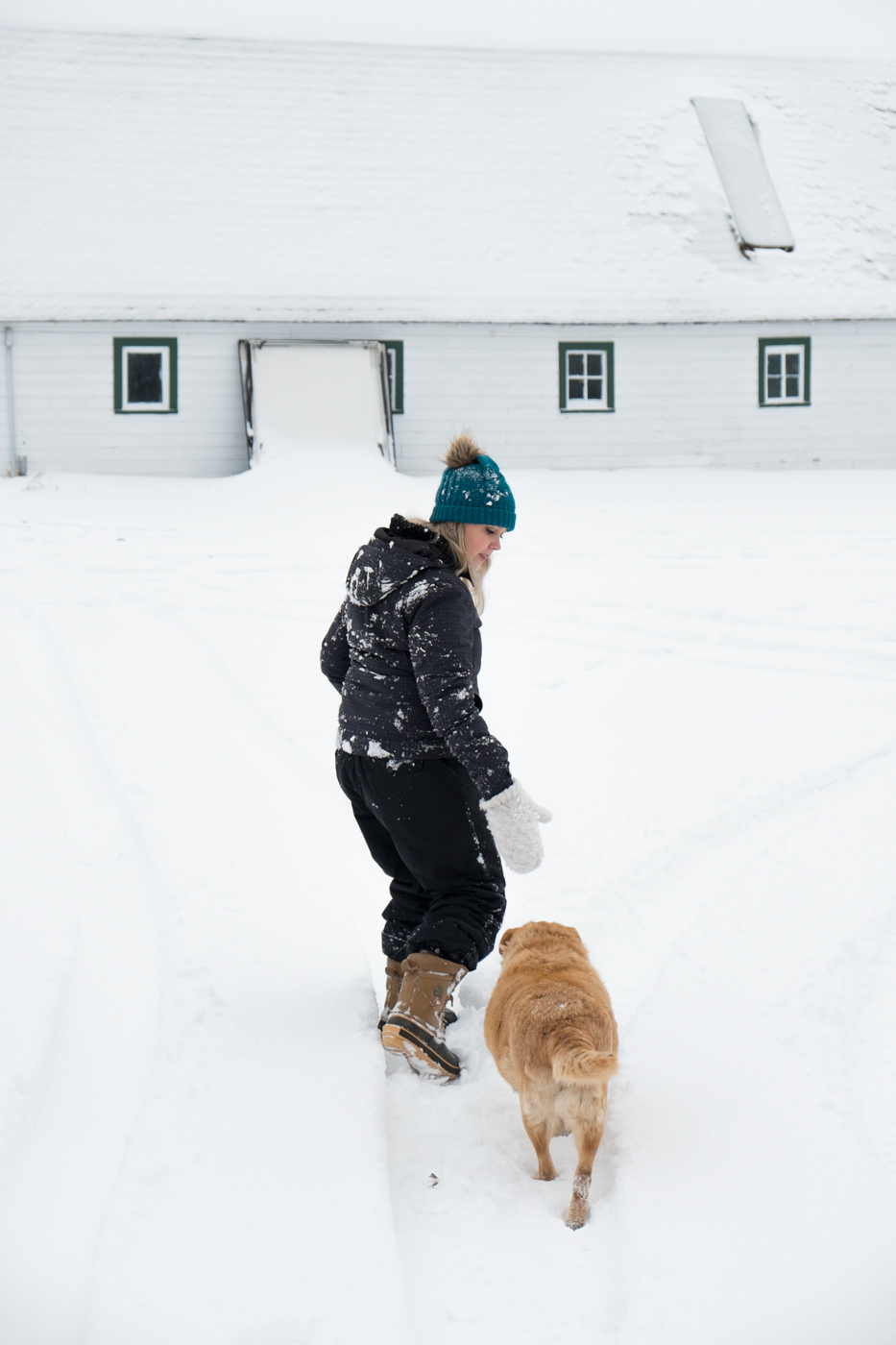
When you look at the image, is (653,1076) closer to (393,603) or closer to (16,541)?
(393,603)

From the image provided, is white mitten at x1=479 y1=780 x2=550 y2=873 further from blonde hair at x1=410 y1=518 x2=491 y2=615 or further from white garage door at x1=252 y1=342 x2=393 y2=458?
white garage door at x1=252 y1=342 x2=393 y2=458

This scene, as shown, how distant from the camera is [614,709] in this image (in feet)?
22.1

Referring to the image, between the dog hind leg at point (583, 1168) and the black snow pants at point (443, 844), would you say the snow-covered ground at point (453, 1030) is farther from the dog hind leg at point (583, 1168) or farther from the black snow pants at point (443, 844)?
the black snow pants at point (443, 844)

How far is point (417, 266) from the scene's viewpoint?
17.9 meters

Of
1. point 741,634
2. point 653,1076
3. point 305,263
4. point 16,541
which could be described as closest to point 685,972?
point 653,1076

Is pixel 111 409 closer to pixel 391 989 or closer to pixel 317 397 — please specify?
pixel 317 397

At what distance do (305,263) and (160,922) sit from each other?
15720mm

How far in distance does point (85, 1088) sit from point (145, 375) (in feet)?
53.3

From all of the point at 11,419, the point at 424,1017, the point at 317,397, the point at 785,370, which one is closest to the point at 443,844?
the point at 424,1017

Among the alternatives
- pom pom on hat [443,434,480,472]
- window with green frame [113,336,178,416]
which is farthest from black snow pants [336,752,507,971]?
window with green frame [113,336,178,416]

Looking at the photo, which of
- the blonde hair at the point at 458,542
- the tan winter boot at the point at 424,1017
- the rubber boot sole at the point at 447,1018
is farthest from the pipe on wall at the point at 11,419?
the tan winter boot at the point at 424,1017

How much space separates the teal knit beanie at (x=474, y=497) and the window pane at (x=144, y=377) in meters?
15.6

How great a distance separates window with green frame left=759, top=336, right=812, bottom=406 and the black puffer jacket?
1713cm

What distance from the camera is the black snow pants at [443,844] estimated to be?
3178 mm
